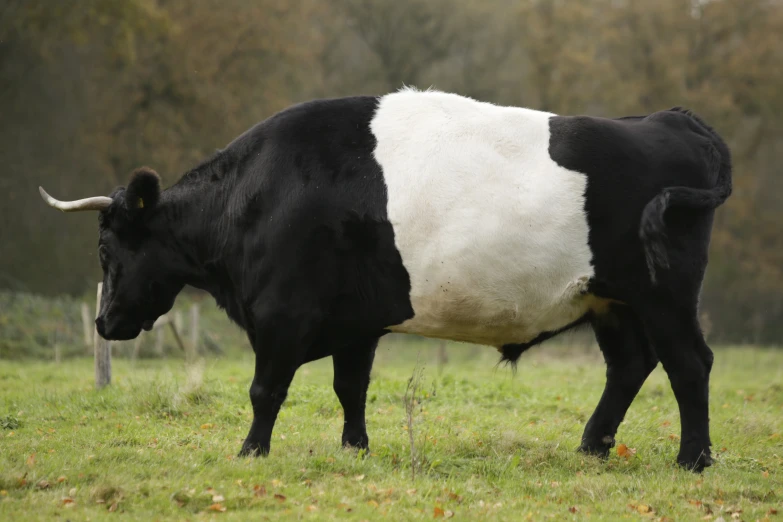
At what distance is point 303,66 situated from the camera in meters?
28.5

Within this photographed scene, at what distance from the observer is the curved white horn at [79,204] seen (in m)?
7.43

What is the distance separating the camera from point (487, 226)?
6.60 metres

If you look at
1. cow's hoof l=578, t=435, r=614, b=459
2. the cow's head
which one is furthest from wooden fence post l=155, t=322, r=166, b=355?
cow's hoof l=578, t=435, r=614, b=459

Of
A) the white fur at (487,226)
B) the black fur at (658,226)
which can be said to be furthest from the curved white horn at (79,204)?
the black fur at (658,226)

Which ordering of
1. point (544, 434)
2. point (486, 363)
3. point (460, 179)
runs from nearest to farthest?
point (460, 179) < point (544, 434) < point (486, 363)

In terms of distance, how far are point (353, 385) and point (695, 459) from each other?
2.80 meters

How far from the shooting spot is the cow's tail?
6.62 metres

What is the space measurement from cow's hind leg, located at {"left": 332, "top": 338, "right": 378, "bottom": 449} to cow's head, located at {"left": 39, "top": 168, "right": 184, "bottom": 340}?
5.26 feet

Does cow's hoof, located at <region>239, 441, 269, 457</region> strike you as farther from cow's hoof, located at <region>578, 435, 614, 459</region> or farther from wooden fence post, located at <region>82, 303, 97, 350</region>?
wooden fence post, located at <region>82, 303, 97, 350</region>

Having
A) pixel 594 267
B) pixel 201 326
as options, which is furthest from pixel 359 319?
pixel 201 326

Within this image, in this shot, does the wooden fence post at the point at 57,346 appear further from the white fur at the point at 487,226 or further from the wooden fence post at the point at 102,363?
the white fur at the point at 487,226

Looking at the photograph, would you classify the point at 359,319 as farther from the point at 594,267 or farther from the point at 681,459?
the point at 681,459

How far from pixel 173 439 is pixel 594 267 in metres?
3.74

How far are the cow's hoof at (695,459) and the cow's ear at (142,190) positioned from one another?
15.7 ft
